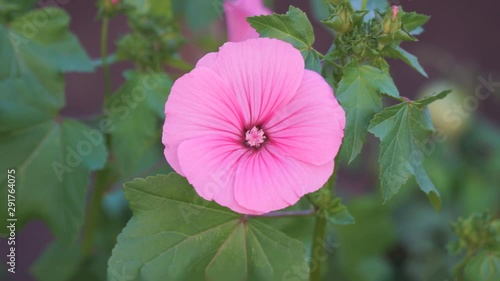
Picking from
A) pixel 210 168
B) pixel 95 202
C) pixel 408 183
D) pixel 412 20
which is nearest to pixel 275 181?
pixel 210 168

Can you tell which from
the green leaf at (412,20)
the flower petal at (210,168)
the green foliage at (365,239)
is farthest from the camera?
the green foliage at (365,239)

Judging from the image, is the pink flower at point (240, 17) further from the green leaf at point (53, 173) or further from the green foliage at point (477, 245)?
the green foliage at point (477, 245)

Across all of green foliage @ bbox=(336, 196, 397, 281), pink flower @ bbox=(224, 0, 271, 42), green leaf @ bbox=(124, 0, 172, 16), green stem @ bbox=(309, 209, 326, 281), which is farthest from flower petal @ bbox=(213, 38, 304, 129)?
green foliage @ bbox=(336, 196, 397, 281)

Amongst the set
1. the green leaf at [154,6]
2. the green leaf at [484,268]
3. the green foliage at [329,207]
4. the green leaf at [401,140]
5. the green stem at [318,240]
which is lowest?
the green leaf at [484,268]

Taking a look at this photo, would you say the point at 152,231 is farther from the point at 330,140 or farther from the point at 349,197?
the point at 349,197

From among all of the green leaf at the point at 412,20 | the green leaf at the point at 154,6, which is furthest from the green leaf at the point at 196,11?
the green leaf at the point at 412,20
